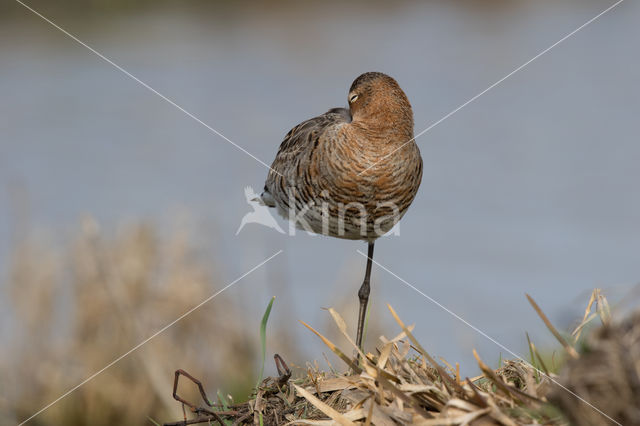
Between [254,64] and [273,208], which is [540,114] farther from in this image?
[273,208]

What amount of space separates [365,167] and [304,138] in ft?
2.15

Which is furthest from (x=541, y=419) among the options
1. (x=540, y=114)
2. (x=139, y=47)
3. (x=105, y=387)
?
(x=139, y=47)

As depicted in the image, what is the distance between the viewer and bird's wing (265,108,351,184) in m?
3.97

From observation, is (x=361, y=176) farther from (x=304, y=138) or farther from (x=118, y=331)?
(x=118, y=331)

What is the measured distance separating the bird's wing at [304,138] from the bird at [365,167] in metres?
0.13

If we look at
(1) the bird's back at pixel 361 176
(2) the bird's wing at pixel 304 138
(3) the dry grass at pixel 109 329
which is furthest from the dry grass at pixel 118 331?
(1) the bird's back at pixel 361 176

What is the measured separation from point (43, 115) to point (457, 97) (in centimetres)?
706

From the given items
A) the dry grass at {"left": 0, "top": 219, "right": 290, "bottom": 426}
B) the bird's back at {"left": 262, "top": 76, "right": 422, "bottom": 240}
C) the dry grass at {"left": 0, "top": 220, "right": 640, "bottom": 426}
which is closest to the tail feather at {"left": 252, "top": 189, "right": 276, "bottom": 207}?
the bird's back at {"left": 262, "top": 76, "right": 422, "bottom": 240}

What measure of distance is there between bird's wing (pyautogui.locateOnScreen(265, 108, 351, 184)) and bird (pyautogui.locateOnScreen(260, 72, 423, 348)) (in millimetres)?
131

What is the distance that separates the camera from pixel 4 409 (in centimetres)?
698

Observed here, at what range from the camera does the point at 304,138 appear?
4.11 meters

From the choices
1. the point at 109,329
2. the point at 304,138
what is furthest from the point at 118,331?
the point at 304,138

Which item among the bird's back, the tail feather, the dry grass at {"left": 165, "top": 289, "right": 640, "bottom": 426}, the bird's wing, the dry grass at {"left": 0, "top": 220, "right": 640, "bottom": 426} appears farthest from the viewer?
the dry grass at {"left": 0, "top": 220, "right": 640, "bottom": 426}

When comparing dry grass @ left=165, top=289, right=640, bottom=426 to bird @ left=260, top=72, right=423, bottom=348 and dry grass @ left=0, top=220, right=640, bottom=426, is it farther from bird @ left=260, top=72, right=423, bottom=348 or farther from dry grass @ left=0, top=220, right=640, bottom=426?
dry grass @ left=0, top=220, right=640, bottom=426
